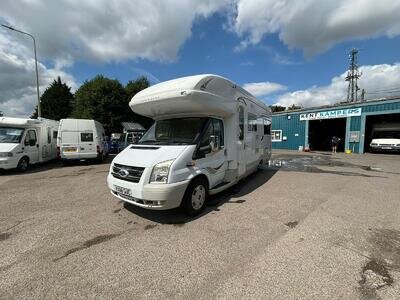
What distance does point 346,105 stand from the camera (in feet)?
70.5

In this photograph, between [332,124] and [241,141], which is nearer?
[241,141]

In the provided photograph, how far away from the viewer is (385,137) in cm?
2091

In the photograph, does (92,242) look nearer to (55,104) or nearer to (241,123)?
(241,123)

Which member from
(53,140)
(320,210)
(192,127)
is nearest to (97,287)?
(192,127)

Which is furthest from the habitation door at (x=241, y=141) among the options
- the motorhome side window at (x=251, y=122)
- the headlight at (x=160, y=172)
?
the headlight at (x=160, y=172)

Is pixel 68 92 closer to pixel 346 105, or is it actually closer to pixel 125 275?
pixel 346 105

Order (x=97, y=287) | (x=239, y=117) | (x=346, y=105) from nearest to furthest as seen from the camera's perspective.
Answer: (x=97, y=287)
(x=239, y=117)
(x=346, y=105)

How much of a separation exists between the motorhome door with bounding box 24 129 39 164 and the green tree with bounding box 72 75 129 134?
23006 mm

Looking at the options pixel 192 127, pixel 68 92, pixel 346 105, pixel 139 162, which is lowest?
pixel 139 162

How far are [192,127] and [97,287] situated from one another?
3.44m

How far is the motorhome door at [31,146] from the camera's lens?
11180mm

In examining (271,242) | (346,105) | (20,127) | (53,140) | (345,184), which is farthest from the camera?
(346,105)

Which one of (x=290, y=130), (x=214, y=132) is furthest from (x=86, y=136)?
(x=290, y=130)

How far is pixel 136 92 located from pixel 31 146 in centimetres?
2911
